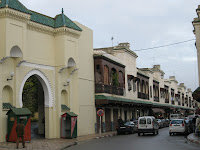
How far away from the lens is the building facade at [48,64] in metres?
20.5

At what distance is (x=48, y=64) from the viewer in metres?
25.1

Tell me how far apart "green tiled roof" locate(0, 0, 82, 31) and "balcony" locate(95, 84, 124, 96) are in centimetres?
821

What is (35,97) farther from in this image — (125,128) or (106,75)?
(125,128)

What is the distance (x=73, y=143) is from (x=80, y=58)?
10297 millimetres

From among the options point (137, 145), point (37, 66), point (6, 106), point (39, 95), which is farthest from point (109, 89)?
point (6, 106)

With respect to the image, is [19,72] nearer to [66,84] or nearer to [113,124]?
[66,84]

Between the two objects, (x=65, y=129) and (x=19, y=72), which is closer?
(x=19, y=72)

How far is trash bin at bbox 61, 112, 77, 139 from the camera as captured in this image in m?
24.7

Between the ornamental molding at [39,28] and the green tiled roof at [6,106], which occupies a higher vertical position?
the ornamental molding at [39,28]

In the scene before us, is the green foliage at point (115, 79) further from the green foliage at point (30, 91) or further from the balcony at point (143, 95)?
the balcony at point (143, 95)

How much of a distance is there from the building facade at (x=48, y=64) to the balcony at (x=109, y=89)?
0.89m

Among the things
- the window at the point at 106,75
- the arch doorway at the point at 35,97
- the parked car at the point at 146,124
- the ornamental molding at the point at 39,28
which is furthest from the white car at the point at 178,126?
the ornamental molding at the point at 39,28

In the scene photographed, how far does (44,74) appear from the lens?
80.5 ft

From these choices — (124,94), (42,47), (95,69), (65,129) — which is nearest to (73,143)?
(65,129)
